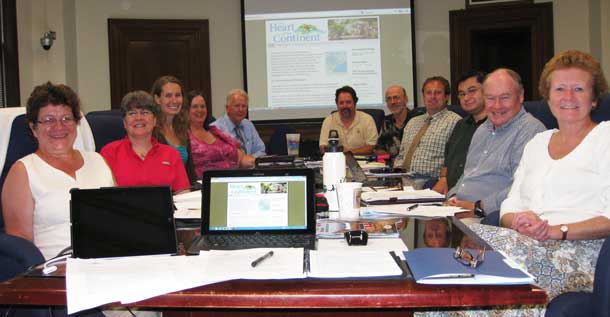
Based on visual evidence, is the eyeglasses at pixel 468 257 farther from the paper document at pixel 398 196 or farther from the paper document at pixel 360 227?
the paper document at pixel 398 196

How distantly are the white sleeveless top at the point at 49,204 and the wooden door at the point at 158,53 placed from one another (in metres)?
5.22

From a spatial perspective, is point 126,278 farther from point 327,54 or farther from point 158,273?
point 327,54

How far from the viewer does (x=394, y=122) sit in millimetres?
5551

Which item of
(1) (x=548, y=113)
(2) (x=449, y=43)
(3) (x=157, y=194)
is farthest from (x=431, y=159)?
(2) (x=449, y=43)

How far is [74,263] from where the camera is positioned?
52.3 inches

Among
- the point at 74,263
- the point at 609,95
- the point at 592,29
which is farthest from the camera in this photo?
the point at 592,29

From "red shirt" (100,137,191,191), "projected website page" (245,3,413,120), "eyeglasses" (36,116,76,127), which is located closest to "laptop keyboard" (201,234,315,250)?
"eyeglasses" (36,116,76,127)

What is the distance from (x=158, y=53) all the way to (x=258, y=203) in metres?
6.13

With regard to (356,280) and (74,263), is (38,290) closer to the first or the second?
(74,263)

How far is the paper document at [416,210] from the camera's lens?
6.24 ft

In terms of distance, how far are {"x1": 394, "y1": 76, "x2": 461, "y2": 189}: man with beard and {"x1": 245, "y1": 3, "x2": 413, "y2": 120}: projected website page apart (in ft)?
9.68

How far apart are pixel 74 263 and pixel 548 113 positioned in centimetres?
211

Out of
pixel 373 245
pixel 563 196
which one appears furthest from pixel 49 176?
pixel 563 196

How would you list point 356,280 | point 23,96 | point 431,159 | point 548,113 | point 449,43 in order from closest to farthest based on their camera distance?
point 356,280, point 548,113, point 431,159, point 23,96, point 449,43
